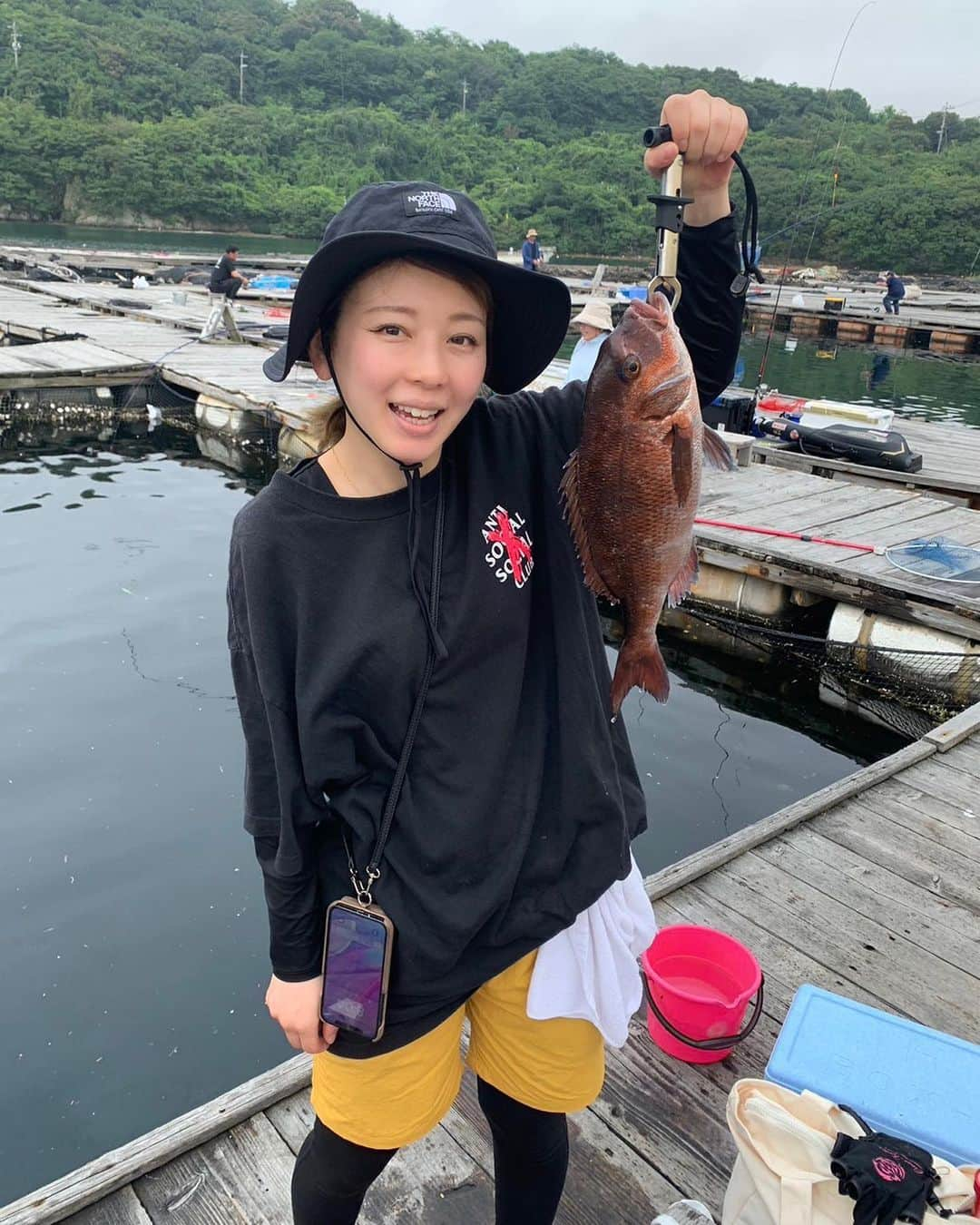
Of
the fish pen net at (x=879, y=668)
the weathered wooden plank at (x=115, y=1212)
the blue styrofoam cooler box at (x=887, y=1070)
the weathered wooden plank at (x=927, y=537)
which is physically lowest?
the fish pen net at (x=879, y=668)

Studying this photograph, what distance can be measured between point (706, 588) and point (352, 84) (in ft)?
387

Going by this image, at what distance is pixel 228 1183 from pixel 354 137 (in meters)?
103

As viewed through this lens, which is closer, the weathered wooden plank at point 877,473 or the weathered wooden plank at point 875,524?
the weathered wooden plank at point 875,524

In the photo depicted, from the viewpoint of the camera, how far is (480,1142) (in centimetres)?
246

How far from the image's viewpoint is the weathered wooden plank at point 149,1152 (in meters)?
2.20

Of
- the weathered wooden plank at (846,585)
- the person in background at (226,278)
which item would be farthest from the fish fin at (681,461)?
the person in background at (226,278)

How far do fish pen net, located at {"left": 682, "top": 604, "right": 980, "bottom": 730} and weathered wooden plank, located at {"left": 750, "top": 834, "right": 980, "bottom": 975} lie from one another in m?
3.55

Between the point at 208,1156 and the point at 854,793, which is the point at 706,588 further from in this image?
the point at 208,1156

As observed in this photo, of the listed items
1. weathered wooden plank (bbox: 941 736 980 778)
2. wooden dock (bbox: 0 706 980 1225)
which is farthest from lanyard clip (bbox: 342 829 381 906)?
weathered wooden plank (bbox: 941 736 980 778)

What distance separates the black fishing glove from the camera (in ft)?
5.01

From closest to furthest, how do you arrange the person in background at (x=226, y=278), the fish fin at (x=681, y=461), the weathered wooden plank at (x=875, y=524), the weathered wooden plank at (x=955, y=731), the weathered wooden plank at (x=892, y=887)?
the fish fin at (x=681, y=461)
the weathered wooden plank at (x=892, y=887)
the weathered wooden plank at (x=955, y=731)
the weathered wooden plank at (x=875, y=524)
the person in background at (x=226, y=278)

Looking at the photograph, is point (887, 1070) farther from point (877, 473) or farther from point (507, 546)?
point (877, 473)

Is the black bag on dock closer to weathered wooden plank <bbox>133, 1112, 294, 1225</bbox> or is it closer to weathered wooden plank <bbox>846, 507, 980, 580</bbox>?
weathered wooden plank <bbox>846, 507, 980, 580</bbox>

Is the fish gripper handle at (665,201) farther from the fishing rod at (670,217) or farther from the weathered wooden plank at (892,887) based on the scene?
the weathered wooden plank at (892,887)
